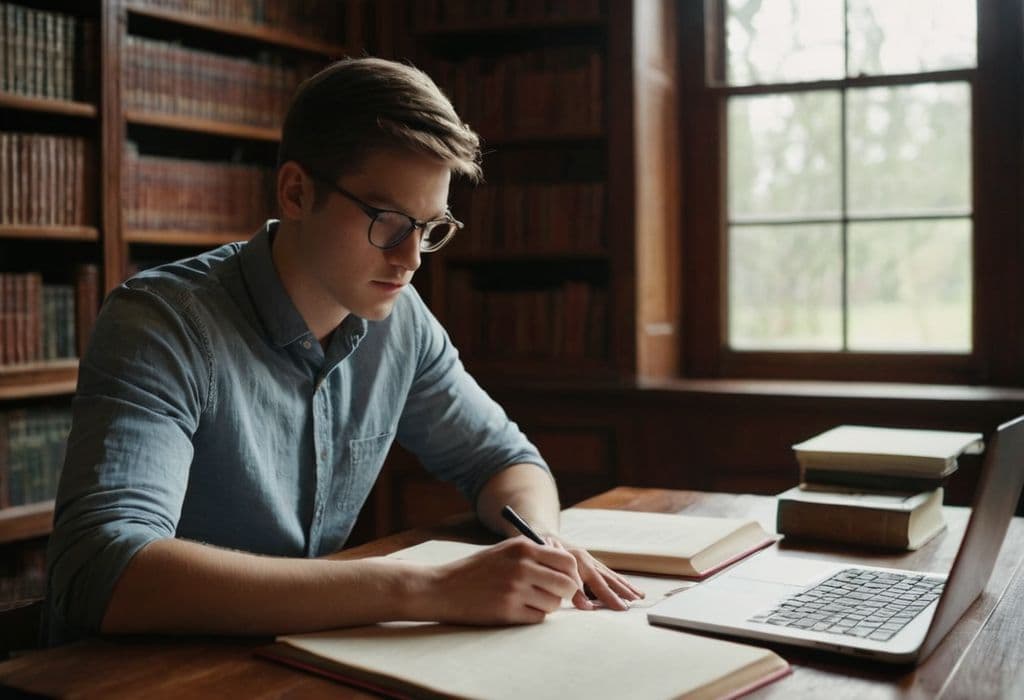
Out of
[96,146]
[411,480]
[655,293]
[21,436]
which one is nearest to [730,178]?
[655,293]

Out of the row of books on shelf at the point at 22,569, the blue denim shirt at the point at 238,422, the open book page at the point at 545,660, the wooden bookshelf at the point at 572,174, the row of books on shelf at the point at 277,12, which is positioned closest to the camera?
the open book page at the point at 545,660

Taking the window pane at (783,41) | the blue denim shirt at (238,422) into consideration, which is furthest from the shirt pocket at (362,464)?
the window pane at (783,41)

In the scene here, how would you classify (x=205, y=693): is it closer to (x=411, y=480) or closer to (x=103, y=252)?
(x=103, y=252)

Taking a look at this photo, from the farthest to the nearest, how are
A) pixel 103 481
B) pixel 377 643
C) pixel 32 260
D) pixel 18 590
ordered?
pixel 32 260 → pixel 18 590 → pixel 103 481 → pixel 377 643

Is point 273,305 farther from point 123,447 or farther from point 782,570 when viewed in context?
point 782,570

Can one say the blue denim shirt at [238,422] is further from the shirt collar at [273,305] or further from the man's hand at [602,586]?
Answer: the man's hand at [602,586]

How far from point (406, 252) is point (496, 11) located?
212 centimetres

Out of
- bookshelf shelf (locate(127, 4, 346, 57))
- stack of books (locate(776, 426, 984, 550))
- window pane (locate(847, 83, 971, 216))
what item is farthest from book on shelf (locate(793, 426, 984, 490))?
bookshelf shelf (locate(127, 4, 346, 57))

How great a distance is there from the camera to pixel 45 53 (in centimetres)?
267

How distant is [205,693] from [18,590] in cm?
206

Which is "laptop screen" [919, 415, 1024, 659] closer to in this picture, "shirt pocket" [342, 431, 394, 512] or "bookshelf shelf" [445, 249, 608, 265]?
"shirt pocket" [342, 431, 394, 512]

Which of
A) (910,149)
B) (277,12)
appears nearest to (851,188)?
(910,149)

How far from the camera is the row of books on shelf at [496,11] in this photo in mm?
3227

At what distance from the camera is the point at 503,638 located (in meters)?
1.03
